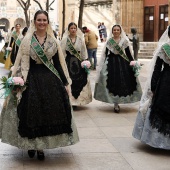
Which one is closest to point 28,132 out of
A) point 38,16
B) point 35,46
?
point 35,46

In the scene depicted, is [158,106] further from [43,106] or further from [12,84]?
[12,84]

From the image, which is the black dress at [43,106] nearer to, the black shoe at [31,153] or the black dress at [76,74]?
the black shoe at [31,153]

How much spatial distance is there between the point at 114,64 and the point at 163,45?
297 cm

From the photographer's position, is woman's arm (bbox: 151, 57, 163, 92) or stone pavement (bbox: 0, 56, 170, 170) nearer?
stone pavement (bbox: 0, 56, 170, 170)

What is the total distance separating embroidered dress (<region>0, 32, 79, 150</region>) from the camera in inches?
212

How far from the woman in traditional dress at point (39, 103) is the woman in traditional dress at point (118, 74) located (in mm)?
3313

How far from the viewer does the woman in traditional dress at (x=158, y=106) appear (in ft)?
19.3

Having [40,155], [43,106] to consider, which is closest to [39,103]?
[43,106]

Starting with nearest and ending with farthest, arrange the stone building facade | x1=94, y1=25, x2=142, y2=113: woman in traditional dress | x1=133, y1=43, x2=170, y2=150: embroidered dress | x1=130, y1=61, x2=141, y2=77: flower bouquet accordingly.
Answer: x1=133, y1=43, x2=170, y2=150: embroidered dress, x1=130, y1=61, x2=141, y2=77: flower bouquet, x1=94, y1=25, x2=142, y2=113: woman in traditional dress, the stone building facade

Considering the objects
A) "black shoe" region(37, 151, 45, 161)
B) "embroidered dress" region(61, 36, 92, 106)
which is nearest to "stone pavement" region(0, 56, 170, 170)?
"black shoe" region(37, 151, 45, 161)

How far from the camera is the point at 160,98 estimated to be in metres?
5.92

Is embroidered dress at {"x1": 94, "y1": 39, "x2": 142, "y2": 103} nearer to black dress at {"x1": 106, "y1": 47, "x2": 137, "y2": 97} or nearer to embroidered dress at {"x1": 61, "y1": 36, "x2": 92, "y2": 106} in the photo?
black dress at {"x1": 106, "y1": 47, "x2": 137, "y2": 97}

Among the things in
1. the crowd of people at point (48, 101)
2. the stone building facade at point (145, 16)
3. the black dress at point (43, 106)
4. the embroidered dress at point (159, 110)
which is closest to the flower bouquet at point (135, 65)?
the crowd of people at point (48, 101)

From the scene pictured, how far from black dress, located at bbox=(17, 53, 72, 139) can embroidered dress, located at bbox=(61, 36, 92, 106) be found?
3.60 m
